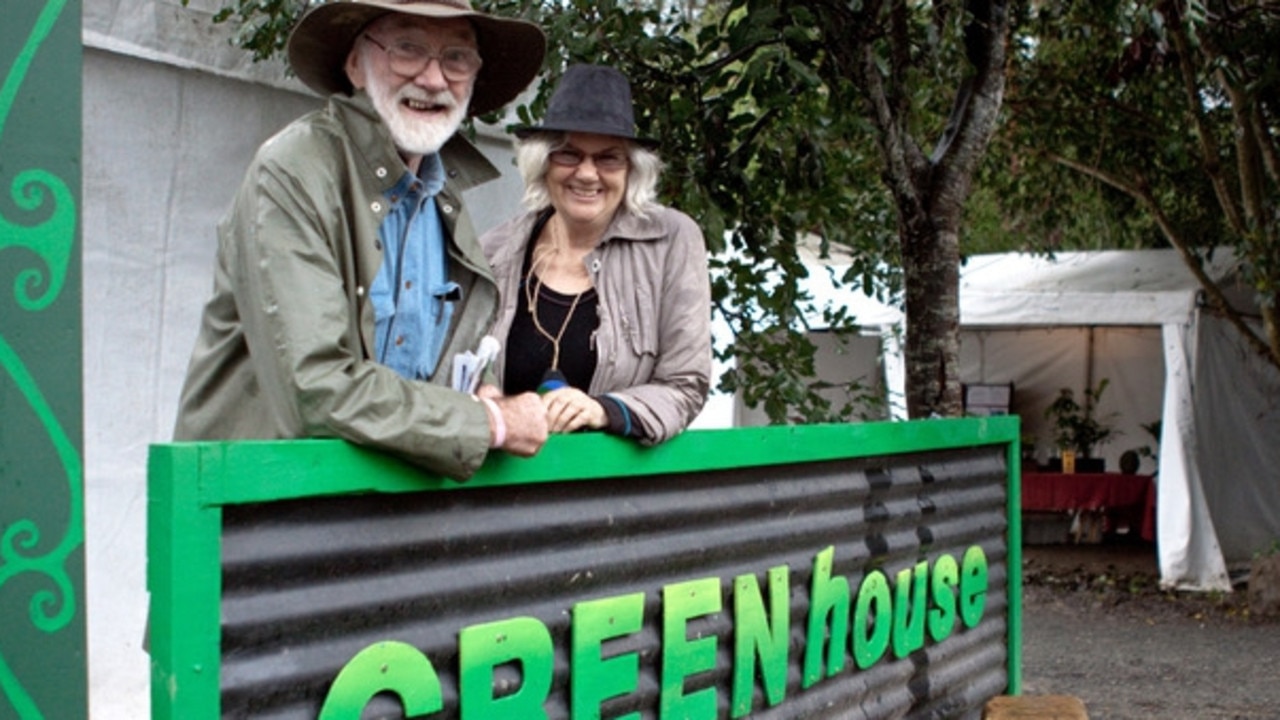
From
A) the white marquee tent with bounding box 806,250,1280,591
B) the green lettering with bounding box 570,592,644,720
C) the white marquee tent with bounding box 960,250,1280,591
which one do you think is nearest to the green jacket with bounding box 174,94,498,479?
the green lettering with bounding box 570,592,644,720

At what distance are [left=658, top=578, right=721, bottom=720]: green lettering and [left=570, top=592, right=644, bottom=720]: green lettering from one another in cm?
10

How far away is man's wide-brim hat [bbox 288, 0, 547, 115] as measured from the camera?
9.32ft

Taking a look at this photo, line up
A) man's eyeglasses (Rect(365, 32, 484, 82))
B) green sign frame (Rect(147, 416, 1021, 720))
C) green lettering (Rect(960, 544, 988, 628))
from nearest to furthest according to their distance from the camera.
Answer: green sign frame (Rect(147, 416, 1021, 720))
man's eyeglasses (Rect(365, 32, 484, 82))
green lettering (Rect(960, 544, 988, 628))

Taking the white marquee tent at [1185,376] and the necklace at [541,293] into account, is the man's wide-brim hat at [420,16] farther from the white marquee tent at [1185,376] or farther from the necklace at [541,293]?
the white marquee tent at [1185,376]

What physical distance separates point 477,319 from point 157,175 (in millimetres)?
2400

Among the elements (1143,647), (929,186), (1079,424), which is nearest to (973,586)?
(929,186)

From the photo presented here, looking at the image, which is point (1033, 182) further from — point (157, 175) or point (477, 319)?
point (477, 319)

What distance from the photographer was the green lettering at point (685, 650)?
307 centimetres

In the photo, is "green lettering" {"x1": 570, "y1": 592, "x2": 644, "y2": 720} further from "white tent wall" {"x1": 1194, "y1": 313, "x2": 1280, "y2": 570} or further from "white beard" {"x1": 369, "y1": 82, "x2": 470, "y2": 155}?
"white tent wall" {"x1": 1194, "y1": 313, "x2": 1280, "y2": 570}

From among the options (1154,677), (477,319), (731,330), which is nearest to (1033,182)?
(1154,677)

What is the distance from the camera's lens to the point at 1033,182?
14.0 m

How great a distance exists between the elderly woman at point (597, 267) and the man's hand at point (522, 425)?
50 cm

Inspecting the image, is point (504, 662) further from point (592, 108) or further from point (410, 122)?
point (592, 108)

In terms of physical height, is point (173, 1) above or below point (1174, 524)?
above
